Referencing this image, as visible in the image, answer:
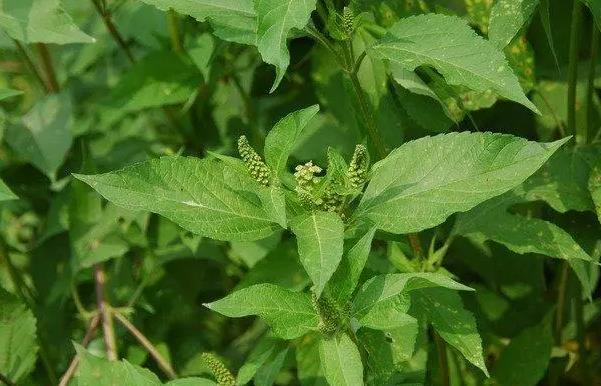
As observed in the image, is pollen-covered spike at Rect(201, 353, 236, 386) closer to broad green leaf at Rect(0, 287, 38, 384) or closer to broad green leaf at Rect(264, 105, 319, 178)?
broad green leaf at Rect(264, 105, 319, 178)

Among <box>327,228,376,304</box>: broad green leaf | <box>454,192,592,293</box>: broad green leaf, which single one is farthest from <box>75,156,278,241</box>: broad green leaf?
<box>454,192,592,293</box>: broad green leaf

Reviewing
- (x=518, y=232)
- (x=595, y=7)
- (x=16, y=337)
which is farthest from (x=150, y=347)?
(x=595, y=7)

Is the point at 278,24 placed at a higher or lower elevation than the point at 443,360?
higher

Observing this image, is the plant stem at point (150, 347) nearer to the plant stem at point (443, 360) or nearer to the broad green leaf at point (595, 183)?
the plant stem at point (443, 360)

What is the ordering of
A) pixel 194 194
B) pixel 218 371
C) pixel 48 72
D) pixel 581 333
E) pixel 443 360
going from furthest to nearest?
pixel 48 72
pixel 581 333
pixel 443 360
pixel 218 371
pixel 194 194

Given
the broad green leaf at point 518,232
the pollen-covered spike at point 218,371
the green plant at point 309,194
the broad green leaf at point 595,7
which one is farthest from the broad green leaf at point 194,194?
the broad green leaf at point 595,7

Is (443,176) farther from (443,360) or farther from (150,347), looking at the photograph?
(150,347)

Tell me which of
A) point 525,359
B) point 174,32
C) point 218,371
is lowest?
point 525,359
